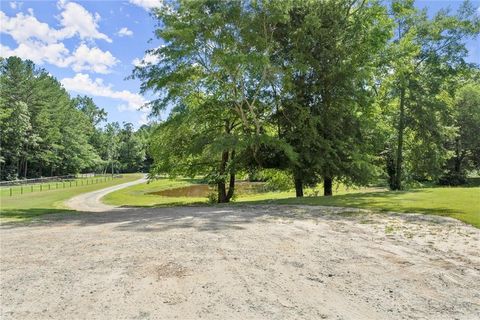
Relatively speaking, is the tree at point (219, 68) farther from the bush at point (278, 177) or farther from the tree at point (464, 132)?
the tree at point (464, 132)

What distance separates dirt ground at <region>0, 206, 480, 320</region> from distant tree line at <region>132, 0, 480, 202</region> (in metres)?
9.34

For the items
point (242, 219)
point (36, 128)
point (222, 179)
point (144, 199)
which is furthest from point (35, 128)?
point (242, 219)

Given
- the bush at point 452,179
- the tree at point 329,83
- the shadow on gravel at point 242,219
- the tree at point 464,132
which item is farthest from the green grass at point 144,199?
the tree at point 464,132

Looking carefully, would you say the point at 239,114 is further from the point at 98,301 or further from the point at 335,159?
the point at 98,301

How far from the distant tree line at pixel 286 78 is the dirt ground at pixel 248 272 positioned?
9.34m

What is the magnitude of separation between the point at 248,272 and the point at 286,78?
14207mm

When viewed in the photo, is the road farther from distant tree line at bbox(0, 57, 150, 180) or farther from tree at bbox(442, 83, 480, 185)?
tree at bbox(442, 83, 480, 185)

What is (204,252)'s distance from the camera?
22.0 feet

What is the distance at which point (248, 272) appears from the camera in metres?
5.70

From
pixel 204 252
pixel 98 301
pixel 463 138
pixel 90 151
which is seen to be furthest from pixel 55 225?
pixel 90 151

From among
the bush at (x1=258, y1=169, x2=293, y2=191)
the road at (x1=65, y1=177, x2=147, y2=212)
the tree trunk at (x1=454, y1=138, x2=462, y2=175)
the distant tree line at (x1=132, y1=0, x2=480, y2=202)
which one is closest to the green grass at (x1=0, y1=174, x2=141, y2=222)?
the road at (x1=65, y1=177, x2=147, y2=212)

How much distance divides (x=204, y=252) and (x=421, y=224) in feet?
17.2

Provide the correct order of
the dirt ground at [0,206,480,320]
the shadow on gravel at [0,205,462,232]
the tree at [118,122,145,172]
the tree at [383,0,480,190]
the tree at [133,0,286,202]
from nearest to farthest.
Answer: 1. the dirt ground at [0,206,480,320]
2. the shadow on gravel at [0,205,462,232]
3. the tree at [133,0,286,202]
4. the tree at [383,0,480,190]
5. the tree at [118,122,145,172]

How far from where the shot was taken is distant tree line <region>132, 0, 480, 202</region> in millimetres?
17469
